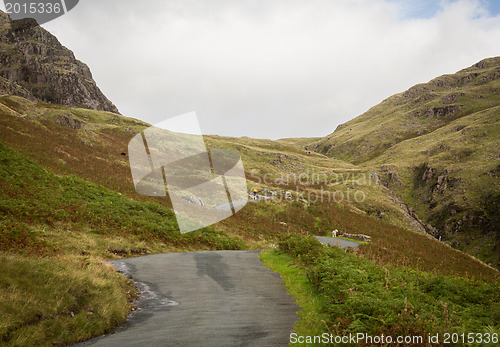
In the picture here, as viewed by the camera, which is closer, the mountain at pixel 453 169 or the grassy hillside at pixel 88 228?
the grassy hillside at pixel 88 228

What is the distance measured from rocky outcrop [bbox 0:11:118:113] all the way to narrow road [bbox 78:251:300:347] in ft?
433

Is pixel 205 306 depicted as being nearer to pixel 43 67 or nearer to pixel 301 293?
pixel 301 293

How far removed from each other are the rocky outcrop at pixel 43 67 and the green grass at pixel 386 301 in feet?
457

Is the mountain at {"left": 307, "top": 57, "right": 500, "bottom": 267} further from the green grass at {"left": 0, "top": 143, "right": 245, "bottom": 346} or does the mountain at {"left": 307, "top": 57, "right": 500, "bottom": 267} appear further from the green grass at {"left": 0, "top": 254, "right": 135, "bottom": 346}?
the green grass at {"left": 0, "top": 254, "right": 135, "bottom": 346}

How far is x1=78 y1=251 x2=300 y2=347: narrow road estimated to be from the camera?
752cm

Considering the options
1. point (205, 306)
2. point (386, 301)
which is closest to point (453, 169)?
point (386, 301)

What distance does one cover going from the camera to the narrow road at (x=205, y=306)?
7.52m

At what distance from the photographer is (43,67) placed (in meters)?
125

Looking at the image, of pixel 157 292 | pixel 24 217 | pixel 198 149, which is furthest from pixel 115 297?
pixel 198 149

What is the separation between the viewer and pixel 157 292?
39.7 ft

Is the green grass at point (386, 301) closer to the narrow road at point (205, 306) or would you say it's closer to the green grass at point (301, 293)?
the green grass at point (301, 293)

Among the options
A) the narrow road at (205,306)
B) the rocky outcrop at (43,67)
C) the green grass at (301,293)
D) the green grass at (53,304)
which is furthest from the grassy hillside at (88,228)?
the rocky outcrop at (43,67)

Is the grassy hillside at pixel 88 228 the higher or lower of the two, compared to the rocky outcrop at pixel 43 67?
lower

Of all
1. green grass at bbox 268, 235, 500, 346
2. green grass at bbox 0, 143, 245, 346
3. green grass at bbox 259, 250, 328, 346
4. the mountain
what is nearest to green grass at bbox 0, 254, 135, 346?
green grass at bbox 0, 143, 245, 346
